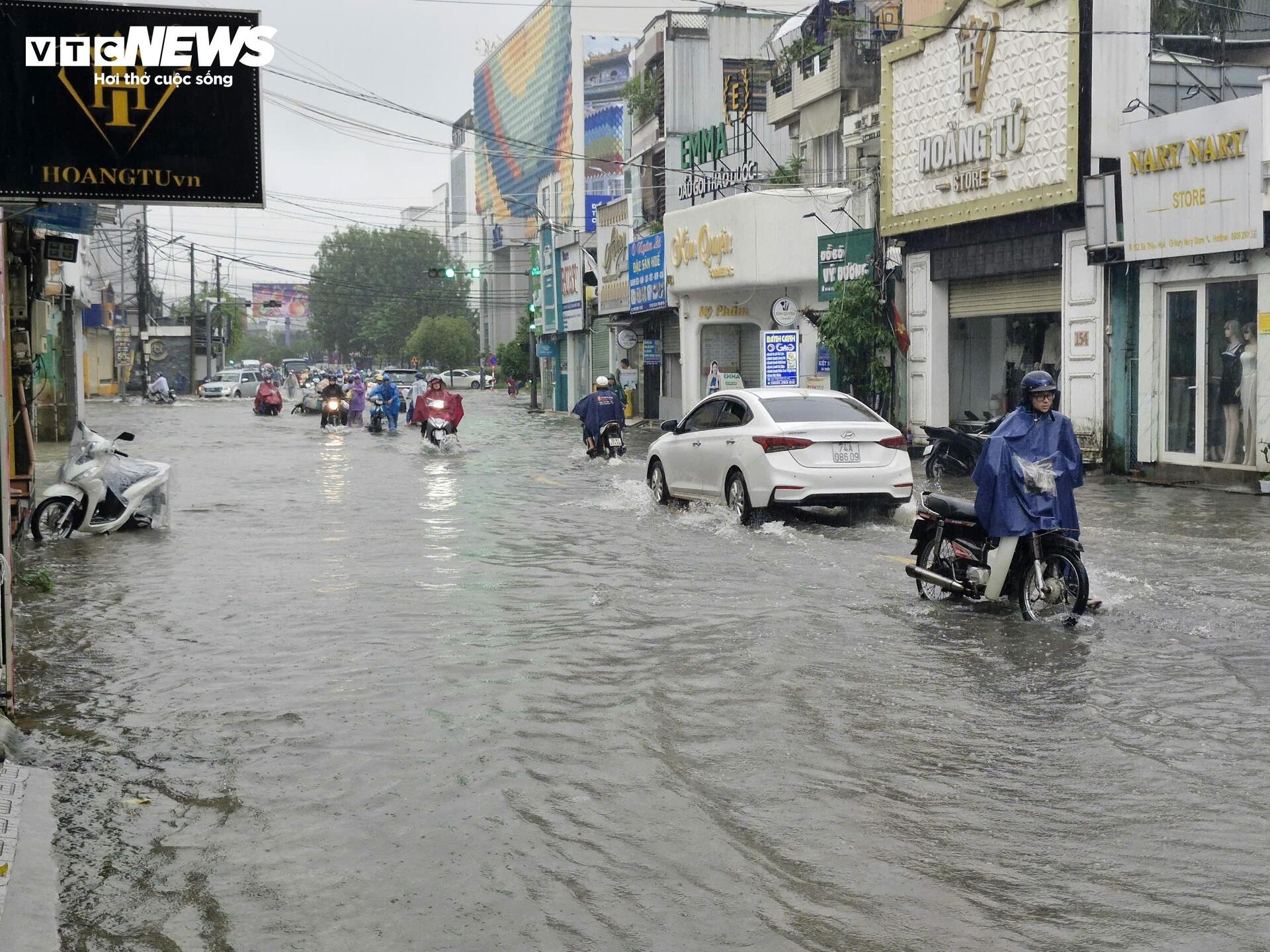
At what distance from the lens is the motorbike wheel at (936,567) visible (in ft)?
36.1

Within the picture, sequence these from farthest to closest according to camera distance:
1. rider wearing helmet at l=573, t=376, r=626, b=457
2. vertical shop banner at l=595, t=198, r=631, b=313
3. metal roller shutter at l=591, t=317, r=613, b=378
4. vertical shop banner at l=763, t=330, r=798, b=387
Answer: metal roller shutter at l=591, t=317, r=613, b=378 < vertical shop banner at l=595, t=198, r=631, b=313 < rider wearing helmet at l=573, t=376, r=626, b=457 < vertical shop banner at l=763, t=330, r=798, b=387

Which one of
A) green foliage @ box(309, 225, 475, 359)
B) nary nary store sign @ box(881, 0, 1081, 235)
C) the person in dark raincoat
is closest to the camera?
the person in dark raincoat

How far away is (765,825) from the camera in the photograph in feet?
19.0

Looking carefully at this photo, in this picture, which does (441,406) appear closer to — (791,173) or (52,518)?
(791,173)

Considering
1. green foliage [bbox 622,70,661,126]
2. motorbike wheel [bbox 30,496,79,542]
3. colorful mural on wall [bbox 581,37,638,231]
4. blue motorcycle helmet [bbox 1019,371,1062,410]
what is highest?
colorful mural on wall [bbox 581,37,638,231]

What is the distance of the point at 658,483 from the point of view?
19656 millimetres

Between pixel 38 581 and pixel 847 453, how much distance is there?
8311mm

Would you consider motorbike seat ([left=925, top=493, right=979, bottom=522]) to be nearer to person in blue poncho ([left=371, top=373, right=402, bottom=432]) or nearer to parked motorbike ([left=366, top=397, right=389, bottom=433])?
person in blue poncho ([left=371, top=373, right=402, bottom=432])

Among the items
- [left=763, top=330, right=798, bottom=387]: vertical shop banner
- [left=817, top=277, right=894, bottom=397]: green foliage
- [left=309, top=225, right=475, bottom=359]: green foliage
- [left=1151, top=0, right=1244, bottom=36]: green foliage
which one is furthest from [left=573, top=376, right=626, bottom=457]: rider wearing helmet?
[left=309, top=225, right=475, bottom=359]: green foliage

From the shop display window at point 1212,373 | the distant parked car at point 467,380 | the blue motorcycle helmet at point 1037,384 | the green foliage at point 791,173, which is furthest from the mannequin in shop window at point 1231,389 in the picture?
the distant parked car at point 467,380

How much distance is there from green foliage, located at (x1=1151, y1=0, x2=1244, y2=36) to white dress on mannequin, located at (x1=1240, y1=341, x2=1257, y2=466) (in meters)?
7.76

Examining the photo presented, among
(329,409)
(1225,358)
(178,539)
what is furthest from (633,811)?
(329,409)

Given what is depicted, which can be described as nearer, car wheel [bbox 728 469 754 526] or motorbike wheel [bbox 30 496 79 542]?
motorbike wheel [bbox 30 496 79 542]

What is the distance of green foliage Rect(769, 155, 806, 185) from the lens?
3691 centimetres
